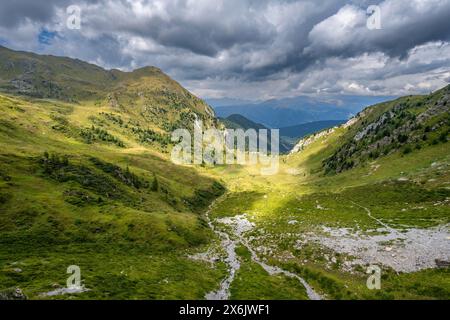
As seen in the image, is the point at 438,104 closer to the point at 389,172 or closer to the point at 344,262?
the point at 389,172

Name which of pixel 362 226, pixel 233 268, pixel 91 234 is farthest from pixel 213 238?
pixel 362 226

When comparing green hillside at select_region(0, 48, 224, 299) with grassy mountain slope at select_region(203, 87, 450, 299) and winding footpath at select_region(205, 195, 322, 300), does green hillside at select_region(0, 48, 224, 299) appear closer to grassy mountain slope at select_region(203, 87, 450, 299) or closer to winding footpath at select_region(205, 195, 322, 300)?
winding footpath at select_region(205, 195, 322, 300)

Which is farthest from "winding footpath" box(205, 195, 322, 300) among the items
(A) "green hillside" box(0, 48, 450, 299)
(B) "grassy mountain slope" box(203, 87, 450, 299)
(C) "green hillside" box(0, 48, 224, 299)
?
(C) "green hillside" box(0, 48, 224, 299)

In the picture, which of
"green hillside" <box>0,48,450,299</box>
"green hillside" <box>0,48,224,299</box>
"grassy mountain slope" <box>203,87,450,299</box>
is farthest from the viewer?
Result: "grassy mountain slope" <box>203,87,450,299</box>

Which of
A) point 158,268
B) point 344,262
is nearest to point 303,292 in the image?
point 344,262

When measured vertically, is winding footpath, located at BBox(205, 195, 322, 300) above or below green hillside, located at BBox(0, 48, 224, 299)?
below

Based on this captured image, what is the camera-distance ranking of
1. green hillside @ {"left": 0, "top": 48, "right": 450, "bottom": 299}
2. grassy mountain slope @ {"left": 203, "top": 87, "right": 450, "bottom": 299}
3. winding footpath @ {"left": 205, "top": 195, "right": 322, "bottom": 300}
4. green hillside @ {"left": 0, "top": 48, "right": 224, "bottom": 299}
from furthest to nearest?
grassy mountain slope @ {"left": 203, "top": 87, "right": 450, "bottom": 299} → winding footpath @ {"left": 205, "top": 195, "right": 322, "bottom": 300} → green hillside @ {"left": 0, "top": 48, "right": 450, "bottom": 299} → green hillside @ {"left": 0, "top": 48, "right": 224, "bottom": 299}

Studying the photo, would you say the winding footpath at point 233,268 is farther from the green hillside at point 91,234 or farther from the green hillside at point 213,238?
the green hillside at point 91,234

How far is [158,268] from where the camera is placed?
49.4m

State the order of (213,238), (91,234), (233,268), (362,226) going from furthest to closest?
(213,238) < (362,226) < (91,234) < (233,268)

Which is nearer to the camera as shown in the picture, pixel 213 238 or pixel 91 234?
pixel 91 234

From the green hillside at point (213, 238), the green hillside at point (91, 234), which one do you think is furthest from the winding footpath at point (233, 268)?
the green hillside at point (91, 234)

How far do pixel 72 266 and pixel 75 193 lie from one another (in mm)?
39053

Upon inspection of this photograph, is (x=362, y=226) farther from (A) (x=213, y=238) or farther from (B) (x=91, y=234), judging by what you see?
(B) (x=91, y=234)
